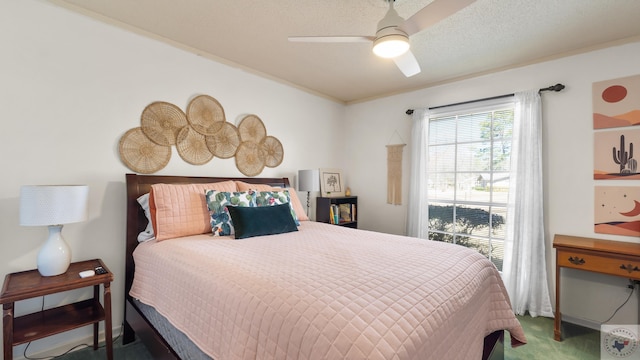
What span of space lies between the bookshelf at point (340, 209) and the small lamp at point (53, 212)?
2.41 metres

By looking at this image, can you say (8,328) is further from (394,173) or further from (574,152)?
(574,152)

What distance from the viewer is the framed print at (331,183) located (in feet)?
12.5

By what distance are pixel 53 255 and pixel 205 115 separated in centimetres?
155

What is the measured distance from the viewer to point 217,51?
263cm

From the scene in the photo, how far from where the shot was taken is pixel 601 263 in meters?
2.07

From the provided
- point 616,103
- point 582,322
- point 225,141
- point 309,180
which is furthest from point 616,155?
point 225,141

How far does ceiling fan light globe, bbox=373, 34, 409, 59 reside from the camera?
161 centimetres

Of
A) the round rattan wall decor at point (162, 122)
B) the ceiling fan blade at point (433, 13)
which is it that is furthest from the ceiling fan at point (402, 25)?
the round rattan wall decor at point (162, 122)

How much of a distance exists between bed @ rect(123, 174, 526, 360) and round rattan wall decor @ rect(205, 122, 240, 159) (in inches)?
30.7

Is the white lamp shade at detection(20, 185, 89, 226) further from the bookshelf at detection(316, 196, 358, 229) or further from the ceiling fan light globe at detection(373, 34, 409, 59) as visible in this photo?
the bookshelf at detection(316, 196, 358, 229)

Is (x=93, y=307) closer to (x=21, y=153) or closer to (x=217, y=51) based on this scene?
(x=21, y=153)

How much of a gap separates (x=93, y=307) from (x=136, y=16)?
2115 mm

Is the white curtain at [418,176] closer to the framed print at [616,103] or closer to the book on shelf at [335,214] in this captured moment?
the book on shelf at [335,214]

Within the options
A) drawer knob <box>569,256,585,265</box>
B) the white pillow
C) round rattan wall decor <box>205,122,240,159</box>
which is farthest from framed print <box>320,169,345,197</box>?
drawer knob <box>569,256,585,265</box>
